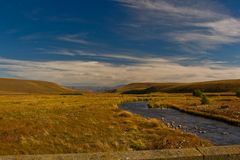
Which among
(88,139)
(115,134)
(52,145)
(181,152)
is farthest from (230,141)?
(181,152)

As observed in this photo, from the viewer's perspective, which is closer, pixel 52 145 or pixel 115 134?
pixel 52 145

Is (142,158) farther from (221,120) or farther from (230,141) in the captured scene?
(221,120)

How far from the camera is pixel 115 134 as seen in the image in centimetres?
2648

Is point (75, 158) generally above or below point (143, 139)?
above

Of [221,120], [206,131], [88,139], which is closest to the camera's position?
[88,139]

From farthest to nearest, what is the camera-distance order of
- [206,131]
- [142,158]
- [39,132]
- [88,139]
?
[206,131] < [39,132] < [88,139] < [142,158]

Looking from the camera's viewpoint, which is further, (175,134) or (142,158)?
(175,134)

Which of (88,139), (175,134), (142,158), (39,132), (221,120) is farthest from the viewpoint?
(221,120)

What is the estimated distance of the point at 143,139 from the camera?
24812 mm

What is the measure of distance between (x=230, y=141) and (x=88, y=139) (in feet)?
36.7

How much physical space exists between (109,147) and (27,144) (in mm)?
5303

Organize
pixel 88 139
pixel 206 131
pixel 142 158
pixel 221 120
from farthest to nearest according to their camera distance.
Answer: pixel 221 120
pixel 206 131
pixel 88 139
pixel 142 158

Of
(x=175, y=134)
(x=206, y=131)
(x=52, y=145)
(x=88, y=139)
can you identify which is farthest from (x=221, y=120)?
(x=52, y=145)

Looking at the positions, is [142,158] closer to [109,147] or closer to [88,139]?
[109,147]
